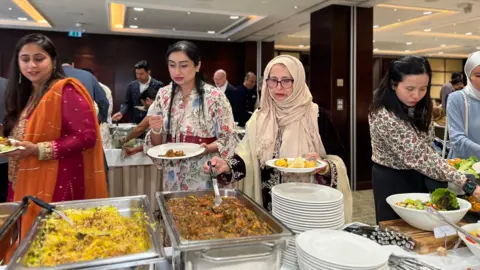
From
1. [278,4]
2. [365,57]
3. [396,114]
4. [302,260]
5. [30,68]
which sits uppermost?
[278,4]

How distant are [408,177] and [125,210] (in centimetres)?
122

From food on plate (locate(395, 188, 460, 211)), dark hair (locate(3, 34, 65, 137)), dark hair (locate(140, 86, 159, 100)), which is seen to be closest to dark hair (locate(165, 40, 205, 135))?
dark hair (locate(3, 34, 65, 137))

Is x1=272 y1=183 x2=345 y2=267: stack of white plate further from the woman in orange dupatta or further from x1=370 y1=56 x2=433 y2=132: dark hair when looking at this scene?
the woman in orange dupatta

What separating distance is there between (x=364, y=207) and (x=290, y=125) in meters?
2.90

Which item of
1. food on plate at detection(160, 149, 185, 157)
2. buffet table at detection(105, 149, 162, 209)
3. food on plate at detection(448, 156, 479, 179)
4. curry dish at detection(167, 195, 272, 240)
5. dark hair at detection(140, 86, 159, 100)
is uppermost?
dark hair at detection(140, 86, 159, 100)

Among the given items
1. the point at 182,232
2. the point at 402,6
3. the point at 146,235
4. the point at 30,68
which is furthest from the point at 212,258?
the point at 402,6

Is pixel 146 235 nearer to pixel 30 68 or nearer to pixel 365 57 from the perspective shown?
pixel 30 68

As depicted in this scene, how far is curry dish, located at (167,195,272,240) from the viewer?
93 cm

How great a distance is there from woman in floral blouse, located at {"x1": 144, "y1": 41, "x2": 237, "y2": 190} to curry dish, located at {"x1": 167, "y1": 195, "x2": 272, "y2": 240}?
63cm

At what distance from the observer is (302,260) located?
2.92 feet

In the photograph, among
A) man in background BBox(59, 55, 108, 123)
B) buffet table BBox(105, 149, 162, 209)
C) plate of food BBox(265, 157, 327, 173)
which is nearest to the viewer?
plate of food BBox(265, 157, 327, 173)

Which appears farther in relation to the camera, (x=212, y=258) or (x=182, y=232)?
(x=182, y=232)

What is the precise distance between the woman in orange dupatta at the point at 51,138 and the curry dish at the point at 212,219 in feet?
1.90

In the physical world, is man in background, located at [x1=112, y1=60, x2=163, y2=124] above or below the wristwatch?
above
